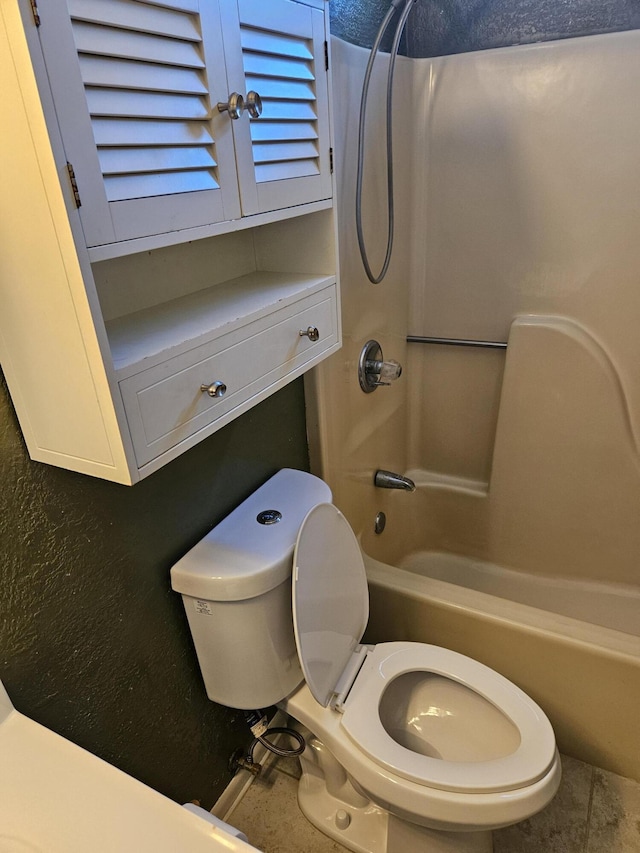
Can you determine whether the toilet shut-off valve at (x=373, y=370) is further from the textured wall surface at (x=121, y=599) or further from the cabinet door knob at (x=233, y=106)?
the cabinet door knob at (x=233, y=106)

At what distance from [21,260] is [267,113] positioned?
46 centimetres

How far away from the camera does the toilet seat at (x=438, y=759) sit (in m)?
1.07

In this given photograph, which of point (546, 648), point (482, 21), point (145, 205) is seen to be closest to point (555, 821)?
point (546, 648)

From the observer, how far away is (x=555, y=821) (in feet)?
4.59

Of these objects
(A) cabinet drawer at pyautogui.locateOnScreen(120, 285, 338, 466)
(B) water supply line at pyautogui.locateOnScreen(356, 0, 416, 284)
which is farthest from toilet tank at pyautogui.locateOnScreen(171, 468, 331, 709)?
(B) water supply line at pyautogui.locateOnScreen(356, 0, 416, 284)

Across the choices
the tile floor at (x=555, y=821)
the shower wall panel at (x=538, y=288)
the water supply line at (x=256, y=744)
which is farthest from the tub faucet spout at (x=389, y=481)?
the tile floor at (x=555, y=821)

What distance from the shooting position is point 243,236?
3.92 ft

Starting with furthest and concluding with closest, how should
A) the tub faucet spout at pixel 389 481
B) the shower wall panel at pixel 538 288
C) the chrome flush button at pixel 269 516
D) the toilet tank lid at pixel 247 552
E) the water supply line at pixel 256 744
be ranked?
the tub faucet spout at pixel 389 481 → the shower wall panel at pixel 538 288 → the water supply line at pixel 256 744 → the chrome flush button at pixel 269 516 → the toilet tank lid at pixel 247 552

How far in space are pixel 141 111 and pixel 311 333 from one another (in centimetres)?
49

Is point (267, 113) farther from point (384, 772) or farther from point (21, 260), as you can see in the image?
point (384, 772)

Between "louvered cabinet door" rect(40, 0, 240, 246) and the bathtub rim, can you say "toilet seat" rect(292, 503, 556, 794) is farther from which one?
"louvered cabinet door" rect(40, 0, 240, 246)

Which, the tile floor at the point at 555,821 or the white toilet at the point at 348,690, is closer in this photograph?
the white toilet at the point at 348,690

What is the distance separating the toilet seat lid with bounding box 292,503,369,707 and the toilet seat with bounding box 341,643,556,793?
0.23 feet

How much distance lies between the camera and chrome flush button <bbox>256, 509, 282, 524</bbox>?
3.93 feet
